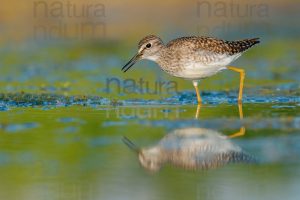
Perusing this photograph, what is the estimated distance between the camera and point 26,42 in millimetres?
22969

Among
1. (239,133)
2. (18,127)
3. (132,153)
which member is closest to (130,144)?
(132,153)

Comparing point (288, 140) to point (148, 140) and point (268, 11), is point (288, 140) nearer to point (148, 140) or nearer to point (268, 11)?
point (148, 140)

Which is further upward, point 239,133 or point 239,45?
point 239,45

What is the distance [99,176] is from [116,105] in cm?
533

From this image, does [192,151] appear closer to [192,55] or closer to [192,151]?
[192,151]

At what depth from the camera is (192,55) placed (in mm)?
13547

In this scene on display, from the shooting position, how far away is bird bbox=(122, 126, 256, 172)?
923cm

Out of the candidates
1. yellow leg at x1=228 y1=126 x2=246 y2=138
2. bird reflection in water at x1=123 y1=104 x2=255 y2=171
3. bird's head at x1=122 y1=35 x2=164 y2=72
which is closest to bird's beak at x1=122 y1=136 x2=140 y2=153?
bird reflection in water at x1=123 y1=104 x2=255 y2=171

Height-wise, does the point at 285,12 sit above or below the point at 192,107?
above

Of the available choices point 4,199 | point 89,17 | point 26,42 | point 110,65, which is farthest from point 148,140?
point 89,17

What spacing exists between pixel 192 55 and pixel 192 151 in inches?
161

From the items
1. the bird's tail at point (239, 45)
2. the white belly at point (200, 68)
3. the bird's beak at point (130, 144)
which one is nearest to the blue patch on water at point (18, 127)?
the bird's beak at point (130, 144)

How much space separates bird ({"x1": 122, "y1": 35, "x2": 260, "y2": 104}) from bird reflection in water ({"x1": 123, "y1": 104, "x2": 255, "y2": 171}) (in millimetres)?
2863

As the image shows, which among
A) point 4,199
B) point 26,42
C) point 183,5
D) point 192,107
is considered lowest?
point 4,199
